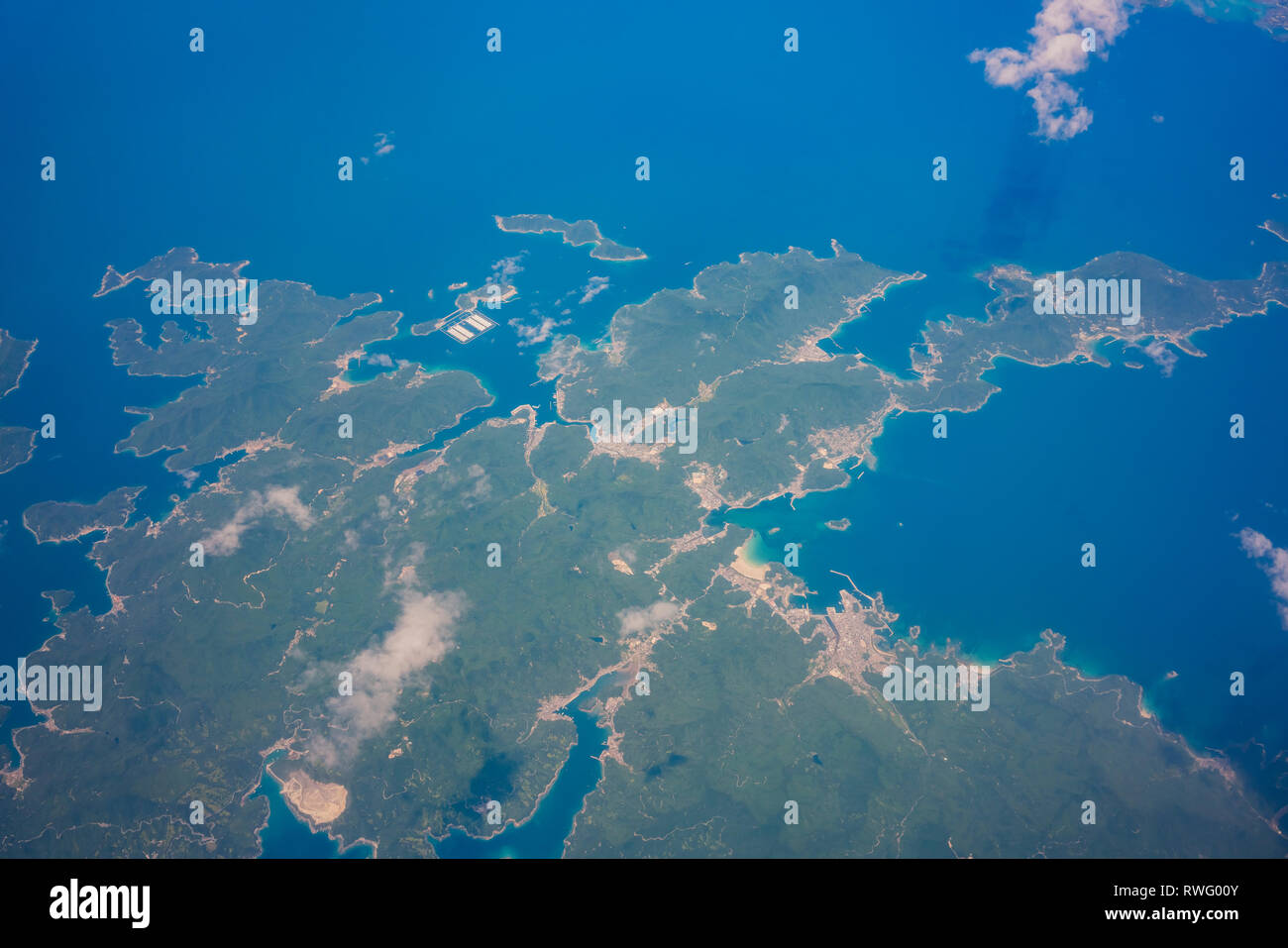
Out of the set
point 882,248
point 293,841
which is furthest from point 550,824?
point 882,248

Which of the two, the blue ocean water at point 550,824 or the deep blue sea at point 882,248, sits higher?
the deep blue sea at point 882,248

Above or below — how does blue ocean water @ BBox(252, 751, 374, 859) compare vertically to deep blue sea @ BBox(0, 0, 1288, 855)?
below

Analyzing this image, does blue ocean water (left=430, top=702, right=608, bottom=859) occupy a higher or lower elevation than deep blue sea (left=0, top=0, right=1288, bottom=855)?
lower

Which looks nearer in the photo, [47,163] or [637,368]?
[637,368]

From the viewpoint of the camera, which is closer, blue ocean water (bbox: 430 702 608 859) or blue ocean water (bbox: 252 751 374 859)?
blue ocean water (bbox: 252 751 374 859)

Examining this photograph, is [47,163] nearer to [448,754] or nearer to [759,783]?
[448,754]

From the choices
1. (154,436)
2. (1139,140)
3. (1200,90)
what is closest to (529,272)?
(154,436)

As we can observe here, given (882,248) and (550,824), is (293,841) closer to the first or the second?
(550,824)

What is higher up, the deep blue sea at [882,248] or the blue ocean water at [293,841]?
the deep blue sea at [882,248]

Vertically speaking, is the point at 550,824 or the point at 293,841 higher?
the point at 550,824

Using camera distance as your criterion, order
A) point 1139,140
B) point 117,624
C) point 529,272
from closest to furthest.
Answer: point 117,624, point 529,272, point 1139,140

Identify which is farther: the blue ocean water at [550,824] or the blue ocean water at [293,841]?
the blue ocean water at [550,824]
